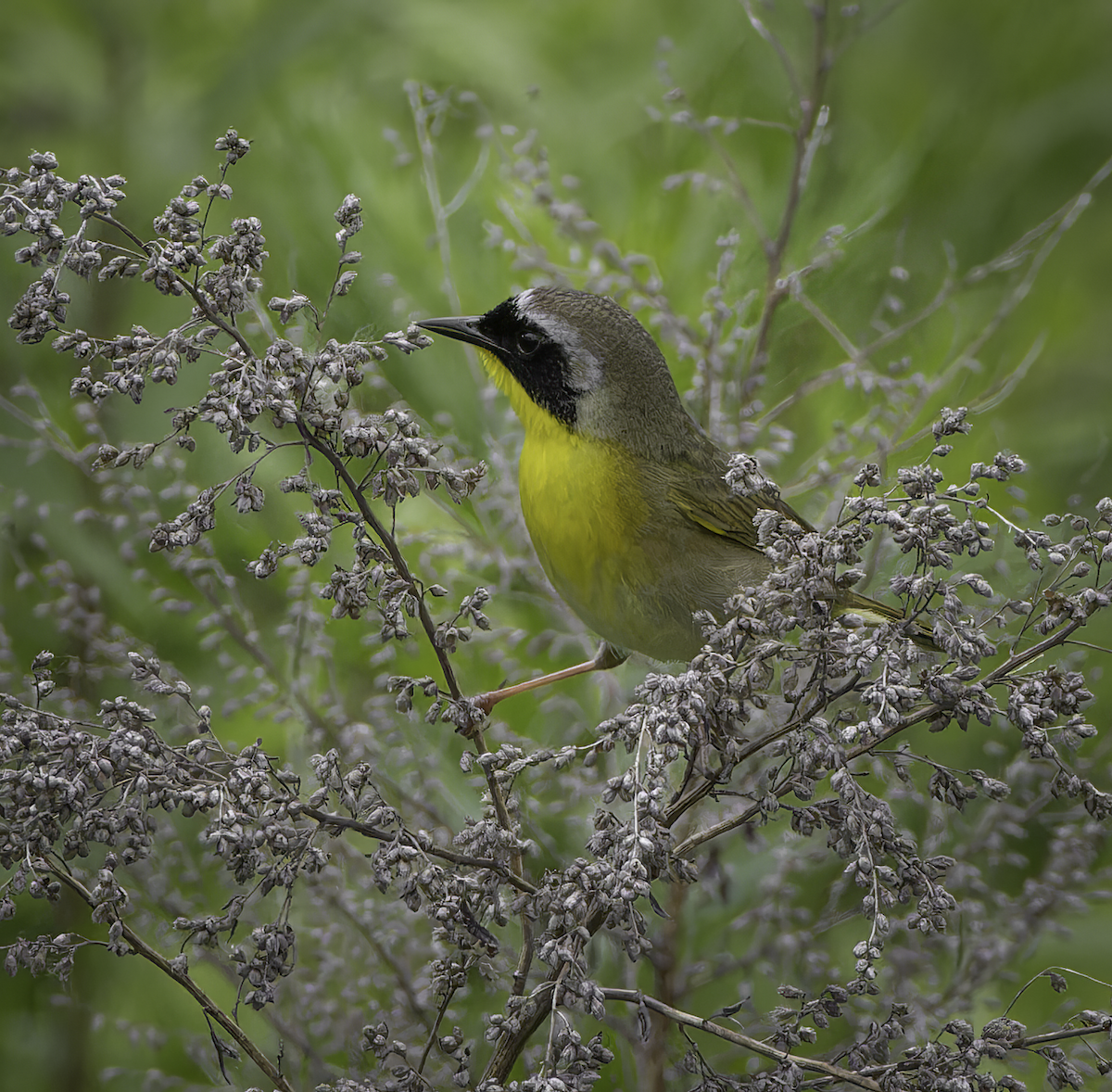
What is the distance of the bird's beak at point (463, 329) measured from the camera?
0.92 m

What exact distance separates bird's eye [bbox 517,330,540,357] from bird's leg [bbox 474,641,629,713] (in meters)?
0.29

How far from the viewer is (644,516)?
1016 millimetres

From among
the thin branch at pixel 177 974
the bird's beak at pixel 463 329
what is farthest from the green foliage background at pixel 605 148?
the thin branch at pixel 177 974

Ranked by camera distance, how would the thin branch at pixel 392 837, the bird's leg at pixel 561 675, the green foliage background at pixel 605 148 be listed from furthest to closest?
the green foliage background at pixel 605 148 < the bird's leg at pixel 561 675 < the thin branch at pixel 392 837

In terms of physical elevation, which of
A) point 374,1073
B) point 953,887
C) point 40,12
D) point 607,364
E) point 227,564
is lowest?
point 374,1073

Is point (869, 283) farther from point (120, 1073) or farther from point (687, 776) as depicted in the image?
point (120, 1073)

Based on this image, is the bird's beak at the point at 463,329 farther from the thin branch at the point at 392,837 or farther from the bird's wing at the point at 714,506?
the thin branch at the point at 392,837

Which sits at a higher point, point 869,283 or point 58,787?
point 869,283

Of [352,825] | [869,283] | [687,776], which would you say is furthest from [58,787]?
[869,283]

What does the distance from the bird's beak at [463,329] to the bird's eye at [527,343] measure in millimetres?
23

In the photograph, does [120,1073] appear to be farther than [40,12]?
No

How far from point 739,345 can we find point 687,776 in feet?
1.95

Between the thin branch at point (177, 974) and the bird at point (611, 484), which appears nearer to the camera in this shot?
the thin branch at point (177, 974)

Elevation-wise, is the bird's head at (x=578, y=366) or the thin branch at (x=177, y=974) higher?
the bird's head at (x=578, y=366)
